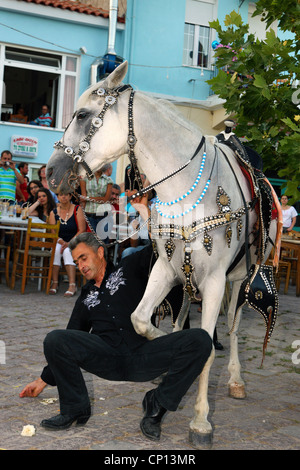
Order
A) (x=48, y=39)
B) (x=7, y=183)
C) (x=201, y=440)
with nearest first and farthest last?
(x=201, y=440) < (x=7, y=183) < (x=48, y=39)

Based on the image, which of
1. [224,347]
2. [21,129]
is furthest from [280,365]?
[21,129]

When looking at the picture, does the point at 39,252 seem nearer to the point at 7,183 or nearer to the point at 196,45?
the point at 7,183

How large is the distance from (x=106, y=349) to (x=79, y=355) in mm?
192

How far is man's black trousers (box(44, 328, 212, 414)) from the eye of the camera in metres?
3.69

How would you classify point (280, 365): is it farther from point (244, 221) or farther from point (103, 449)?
point (103, 449)

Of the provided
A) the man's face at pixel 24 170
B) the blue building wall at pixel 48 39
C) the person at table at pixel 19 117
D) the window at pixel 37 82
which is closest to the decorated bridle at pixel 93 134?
the man's face at pixel 24 170

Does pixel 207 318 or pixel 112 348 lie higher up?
pixel 207 318

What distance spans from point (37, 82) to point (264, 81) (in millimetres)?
13984

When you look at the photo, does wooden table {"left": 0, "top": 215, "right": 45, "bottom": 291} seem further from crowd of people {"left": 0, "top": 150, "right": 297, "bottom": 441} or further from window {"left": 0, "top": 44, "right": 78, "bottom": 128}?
window {"left": 0, "top": 44, "right": 78, "bottom": 128}

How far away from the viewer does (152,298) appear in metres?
4.00

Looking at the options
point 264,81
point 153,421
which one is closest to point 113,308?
point 153,421

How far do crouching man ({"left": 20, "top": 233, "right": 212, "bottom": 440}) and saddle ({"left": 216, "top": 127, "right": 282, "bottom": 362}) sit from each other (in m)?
0.92

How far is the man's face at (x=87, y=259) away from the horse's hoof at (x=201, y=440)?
4.06 feet
